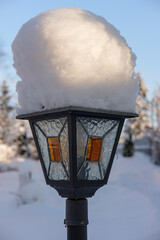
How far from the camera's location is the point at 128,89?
196 centimetres

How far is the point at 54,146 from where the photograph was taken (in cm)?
193

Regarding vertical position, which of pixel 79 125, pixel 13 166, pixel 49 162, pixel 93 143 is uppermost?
pixel 79 125

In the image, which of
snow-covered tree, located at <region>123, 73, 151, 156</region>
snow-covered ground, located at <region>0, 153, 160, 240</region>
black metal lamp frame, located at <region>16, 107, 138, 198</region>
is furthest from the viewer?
snow-covered tree, located at <region>123, 73, 151, 156</region>

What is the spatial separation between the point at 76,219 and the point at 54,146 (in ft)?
1.65

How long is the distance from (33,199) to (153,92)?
16.7 m

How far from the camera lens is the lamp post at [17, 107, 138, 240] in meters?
1.79

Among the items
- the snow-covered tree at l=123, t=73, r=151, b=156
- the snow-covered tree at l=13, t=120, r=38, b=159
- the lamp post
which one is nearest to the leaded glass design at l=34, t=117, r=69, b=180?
the lamp post

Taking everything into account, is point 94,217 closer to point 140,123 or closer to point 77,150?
point 77,150

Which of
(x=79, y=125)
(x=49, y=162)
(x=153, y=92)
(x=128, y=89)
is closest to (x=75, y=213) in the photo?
(x=49, y=162)

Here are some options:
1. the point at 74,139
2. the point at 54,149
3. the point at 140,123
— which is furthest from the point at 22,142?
the point at 74,139

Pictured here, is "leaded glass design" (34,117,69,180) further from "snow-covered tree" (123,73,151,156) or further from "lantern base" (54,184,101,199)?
"snow-covered tree" (123,73,151,156)

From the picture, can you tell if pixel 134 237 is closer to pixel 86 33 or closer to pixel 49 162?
pixel 49 162

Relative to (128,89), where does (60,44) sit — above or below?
above

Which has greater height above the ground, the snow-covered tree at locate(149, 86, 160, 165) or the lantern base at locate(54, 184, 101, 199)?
the lantern base at locate(54, 184, 101, 199)
